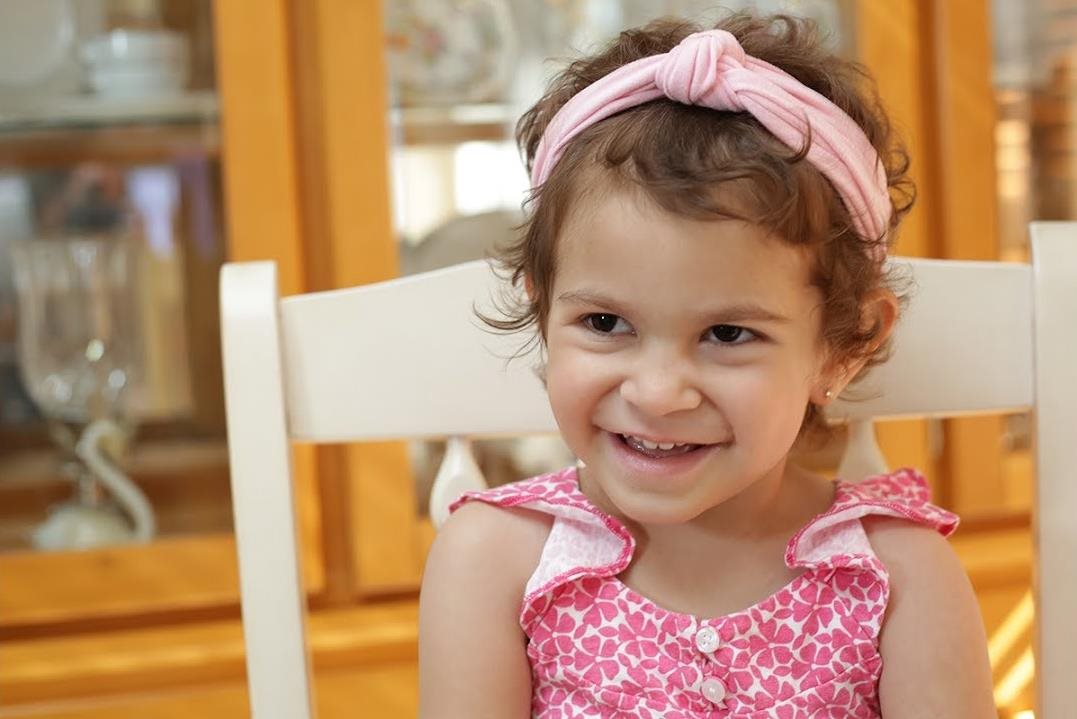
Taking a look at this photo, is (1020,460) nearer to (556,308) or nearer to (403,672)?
(403,672)

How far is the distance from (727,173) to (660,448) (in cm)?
14

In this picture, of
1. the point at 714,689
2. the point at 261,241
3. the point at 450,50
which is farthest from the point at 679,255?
the point at 450,50

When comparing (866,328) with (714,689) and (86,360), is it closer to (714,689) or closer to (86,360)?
(714,689)

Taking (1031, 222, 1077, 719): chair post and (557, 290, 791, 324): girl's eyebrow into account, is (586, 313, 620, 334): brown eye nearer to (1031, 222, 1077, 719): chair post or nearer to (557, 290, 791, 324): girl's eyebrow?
(557, 290, 791, 324): girl's eyebrow

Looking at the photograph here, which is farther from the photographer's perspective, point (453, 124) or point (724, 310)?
point (453, 124)

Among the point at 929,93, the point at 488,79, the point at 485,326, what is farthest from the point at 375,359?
the point at 929,93

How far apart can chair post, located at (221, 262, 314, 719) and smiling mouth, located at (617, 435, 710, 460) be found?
202 mm

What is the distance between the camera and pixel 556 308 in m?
0.72

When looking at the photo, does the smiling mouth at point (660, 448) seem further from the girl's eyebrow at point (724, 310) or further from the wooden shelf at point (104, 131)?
the wooden shelf at point (104, 131)

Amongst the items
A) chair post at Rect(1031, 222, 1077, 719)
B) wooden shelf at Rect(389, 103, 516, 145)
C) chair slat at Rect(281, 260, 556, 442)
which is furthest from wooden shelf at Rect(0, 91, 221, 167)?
chair post at Rect(1031, 222, 1077, 719)

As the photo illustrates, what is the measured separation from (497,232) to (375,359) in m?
0.78

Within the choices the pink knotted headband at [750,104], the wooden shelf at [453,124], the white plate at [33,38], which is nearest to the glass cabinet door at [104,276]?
the white plate at [33,38]

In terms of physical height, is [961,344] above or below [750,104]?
below

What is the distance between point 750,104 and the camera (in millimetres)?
678
